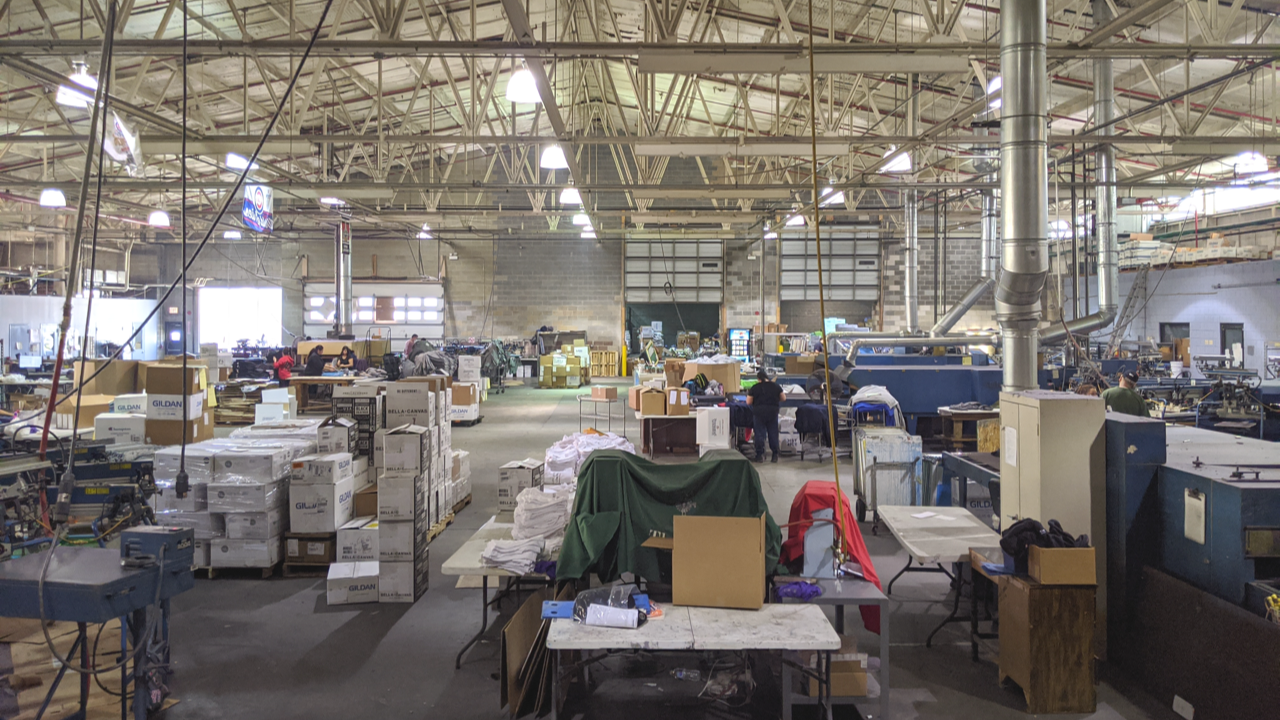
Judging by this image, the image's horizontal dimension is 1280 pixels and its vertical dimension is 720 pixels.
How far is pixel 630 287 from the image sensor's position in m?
24.0

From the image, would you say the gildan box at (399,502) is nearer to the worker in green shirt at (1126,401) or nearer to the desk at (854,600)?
the desk at (854,600)

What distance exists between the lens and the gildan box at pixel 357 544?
5.43 metres

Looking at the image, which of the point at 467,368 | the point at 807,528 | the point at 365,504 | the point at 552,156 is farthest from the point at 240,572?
the point at 467,368

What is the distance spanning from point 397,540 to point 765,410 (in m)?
6.29

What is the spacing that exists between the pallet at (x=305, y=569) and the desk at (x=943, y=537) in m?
4.46

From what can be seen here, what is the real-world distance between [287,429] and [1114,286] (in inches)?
456

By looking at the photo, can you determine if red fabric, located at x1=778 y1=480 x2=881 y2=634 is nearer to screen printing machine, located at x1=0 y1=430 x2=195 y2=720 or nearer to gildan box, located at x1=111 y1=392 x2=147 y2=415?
screen printing machine, located at x1=0 y1=430 x2=195 y2=720

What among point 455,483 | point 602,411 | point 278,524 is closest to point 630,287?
point 602,411

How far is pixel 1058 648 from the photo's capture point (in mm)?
3701

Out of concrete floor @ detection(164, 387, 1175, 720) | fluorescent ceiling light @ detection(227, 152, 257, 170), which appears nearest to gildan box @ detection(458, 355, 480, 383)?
fluorescent ceiling light @ detection(227, 152, 257, 170)

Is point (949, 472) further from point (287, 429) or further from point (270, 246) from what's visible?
point (270, 246)

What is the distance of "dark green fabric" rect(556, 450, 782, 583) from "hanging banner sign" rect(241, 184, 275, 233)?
9.44 meters

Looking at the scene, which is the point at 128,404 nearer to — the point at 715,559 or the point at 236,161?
the point at 236,161

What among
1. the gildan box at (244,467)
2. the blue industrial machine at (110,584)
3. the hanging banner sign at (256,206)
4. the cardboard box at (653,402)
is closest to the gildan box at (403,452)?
the gildan box at (244,467)
